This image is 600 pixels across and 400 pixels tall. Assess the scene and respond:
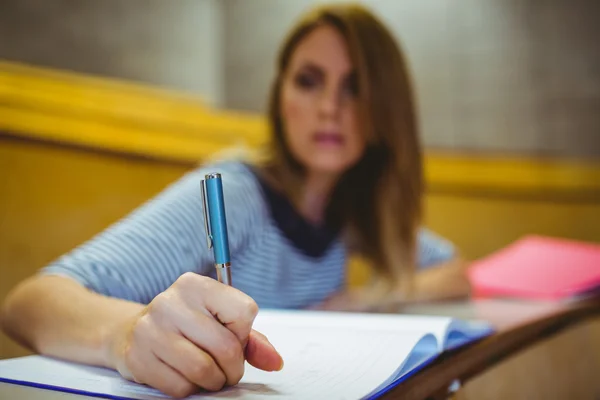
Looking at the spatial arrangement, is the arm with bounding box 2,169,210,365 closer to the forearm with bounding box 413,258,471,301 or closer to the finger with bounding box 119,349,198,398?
the finger with bounding box 119,349,198,398

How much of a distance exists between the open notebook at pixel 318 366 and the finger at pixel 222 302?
39 mm

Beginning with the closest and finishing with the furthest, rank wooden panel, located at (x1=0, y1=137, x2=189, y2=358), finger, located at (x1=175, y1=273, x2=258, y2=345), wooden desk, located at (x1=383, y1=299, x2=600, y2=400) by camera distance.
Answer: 1. finger, located at (x1=175, y1=273, x2=258, y2=345)
2. wooden desk, located at (x1=383, y1=299, x2=600, y2=400)
3. wooden panel, located at (x1=0, y1=137, x2=189, y2=358)

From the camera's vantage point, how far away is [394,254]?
1.00 m

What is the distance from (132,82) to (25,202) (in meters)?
0.32

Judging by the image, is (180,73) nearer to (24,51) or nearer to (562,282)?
(24,51)

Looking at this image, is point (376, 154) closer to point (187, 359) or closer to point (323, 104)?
point (323, 104)

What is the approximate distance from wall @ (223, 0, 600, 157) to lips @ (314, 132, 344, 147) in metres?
0.55

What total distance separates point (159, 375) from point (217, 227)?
0.08m

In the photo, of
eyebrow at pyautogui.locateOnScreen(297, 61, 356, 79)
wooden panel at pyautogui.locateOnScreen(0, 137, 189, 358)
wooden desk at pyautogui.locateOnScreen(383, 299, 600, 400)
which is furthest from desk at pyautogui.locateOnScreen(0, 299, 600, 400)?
wooden panel at pyautogui.locateOnScreen(0, 137, 189, 358)

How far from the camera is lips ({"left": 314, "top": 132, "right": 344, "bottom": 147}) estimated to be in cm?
84

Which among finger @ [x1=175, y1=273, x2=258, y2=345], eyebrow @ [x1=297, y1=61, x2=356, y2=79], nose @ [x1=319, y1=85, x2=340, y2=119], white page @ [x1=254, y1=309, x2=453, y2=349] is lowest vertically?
white page @ [x1=254, y1=309, x2=453, y2=349]

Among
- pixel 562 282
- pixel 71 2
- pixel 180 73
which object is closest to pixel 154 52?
pixel 180 73

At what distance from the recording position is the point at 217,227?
312mm

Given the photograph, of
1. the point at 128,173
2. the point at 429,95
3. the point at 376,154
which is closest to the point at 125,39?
the point at 128,173
